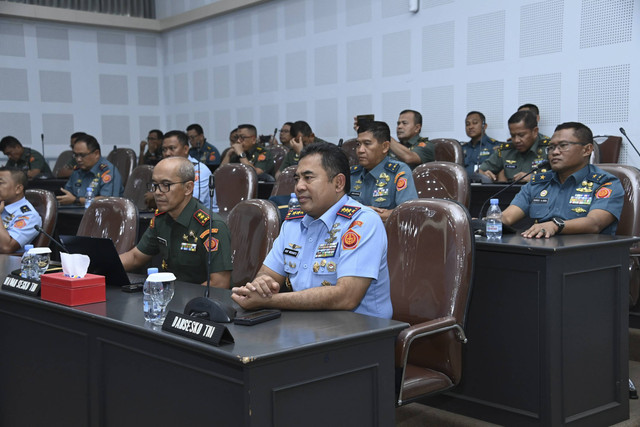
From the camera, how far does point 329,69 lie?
347 inches

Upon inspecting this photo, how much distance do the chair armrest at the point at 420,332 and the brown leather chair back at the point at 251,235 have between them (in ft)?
3.09

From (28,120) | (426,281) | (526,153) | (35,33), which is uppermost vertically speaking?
(35,33)

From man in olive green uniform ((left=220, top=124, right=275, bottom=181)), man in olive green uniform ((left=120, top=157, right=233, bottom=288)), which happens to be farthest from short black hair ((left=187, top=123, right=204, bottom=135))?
man in olive green uniform ((left=120, top=157, right=233, bottom=288))

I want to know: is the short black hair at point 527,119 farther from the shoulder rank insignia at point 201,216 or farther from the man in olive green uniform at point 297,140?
the shoulder rank insignia at point 201,216

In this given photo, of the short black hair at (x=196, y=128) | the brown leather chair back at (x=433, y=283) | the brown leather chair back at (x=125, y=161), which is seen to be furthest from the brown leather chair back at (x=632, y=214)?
the short black hair at (x=196, y=128)

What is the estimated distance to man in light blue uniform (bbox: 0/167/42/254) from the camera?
13.3 feet

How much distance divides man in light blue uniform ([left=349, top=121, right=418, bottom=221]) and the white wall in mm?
2851

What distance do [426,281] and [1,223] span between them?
2784 mm

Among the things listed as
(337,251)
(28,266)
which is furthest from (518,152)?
(28,266)

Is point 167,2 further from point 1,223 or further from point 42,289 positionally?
point 42,289

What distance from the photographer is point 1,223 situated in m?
4.03

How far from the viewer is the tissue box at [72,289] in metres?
2.18

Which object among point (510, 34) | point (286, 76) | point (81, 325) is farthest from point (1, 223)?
point (286, 76)

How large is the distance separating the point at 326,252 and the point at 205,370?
71 centimetres
